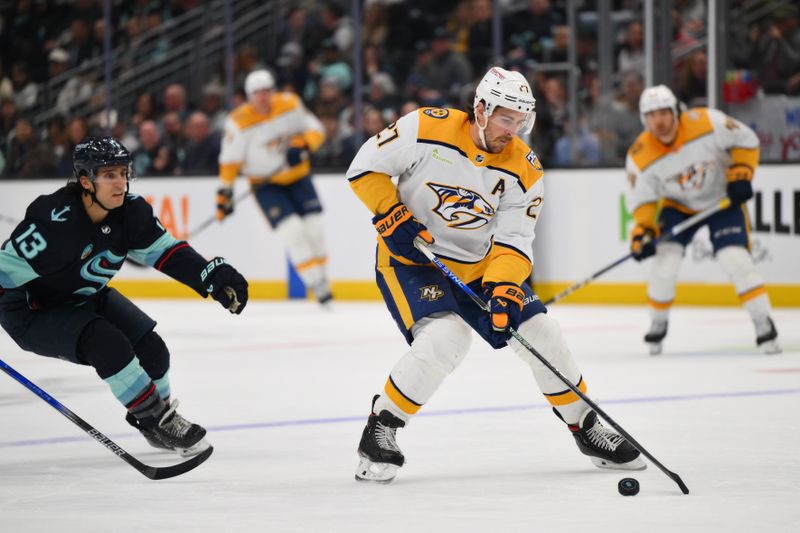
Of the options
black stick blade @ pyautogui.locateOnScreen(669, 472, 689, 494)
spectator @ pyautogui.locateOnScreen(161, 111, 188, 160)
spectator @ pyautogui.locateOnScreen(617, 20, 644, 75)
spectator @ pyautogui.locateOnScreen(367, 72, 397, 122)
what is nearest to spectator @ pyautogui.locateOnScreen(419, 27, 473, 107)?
spectator @ pyautogui.locateOnScreen(367, 72, 397, 122)

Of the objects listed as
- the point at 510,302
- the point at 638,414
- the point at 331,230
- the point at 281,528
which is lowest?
the point at 331,230

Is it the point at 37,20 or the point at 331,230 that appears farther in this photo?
the point at 37,20

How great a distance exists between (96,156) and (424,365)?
106cm

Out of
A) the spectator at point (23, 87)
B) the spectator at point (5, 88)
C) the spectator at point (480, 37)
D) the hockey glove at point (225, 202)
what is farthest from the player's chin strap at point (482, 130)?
the spectator at point (5, 88)

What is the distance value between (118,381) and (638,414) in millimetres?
1898

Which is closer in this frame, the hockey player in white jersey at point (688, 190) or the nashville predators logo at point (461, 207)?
the nashville predators logo at point (461, 207)

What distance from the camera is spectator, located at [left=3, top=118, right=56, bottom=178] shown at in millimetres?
11633

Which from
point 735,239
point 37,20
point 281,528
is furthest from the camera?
point 37,20

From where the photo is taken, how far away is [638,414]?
4.92 metres

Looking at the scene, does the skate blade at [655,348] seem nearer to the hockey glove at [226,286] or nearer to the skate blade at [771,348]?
the skate blade at [771,348]

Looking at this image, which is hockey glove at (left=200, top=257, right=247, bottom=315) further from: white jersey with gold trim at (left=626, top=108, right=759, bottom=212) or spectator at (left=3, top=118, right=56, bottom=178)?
spectator at (left=3, top=118, right=56, bottom=178)

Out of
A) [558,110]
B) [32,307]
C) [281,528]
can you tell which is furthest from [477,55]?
[281,528]

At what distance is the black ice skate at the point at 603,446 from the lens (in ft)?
12.7

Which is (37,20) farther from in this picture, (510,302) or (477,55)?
(510,302)
